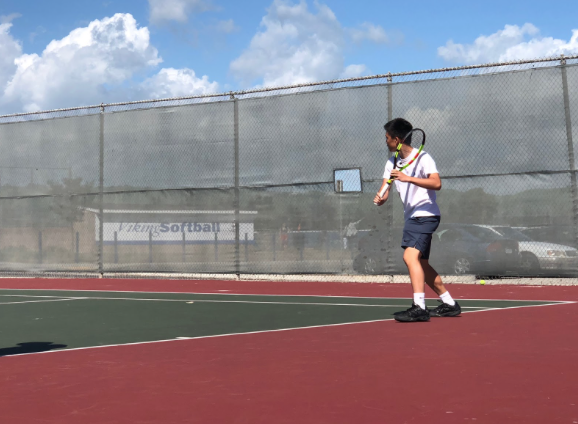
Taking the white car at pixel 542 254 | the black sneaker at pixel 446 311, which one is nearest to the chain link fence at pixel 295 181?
the white car at pixel 542 254

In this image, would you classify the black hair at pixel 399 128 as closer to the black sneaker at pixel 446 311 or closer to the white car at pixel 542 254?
the black sneaker at pixel 446 311

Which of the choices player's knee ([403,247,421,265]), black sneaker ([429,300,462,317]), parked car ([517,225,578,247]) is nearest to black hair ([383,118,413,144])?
player's knee ([403,247,421,265])

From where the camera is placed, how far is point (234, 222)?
13273 mm

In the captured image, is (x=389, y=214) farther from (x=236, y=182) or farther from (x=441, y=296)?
(x=441, y=296)

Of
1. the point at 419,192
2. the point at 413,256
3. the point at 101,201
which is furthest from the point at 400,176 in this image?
the point at 101,201

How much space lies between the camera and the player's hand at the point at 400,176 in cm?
689

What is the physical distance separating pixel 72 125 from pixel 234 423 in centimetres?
1221

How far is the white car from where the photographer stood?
35.7ft

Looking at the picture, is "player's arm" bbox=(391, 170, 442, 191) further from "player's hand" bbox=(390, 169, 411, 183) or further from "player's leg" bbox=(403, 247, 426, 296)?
"player's leg" bbox=(403, 247, 426, 296)

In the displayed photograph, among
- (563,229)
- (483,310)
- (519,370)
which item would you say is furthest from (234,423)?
(563,229)

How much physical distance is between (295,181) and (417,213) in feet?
18.8

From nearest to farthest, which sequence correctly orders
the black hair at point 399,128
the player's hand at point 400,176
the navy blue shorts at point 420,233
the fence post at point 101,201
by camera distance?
the player's hand at point 400,176 < the navy blue shorts at point 420,233 < the black hair at point 399,128 < the fence post at point 101,201

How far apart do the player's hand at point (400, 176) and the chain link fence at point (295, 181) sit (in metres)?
4.78

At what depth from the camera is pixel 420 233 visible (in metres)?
7.14
